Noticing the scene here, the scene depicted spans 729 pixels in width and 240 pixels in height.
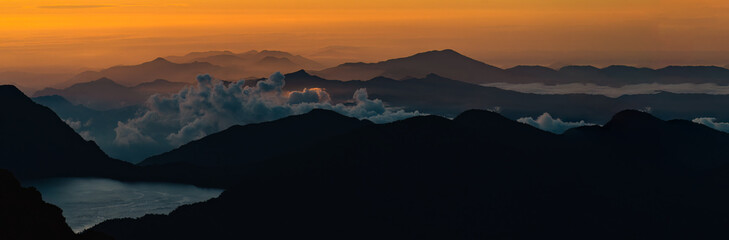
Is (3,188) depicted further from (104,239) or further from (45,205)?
(104,239)

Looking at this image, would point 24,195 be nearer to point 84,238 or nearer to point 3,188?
point 3,188

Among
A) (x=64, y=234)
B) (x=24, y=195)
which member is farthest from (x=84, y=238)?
(x=24, y=195)

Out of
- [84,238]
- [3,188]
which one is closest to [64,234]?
[84,238]

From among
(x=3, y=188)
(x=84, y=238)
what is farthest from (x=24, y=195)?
(x=84, y=238)

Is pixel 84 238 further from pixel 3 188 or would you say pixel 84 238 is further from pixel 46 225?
pixel 3 188
